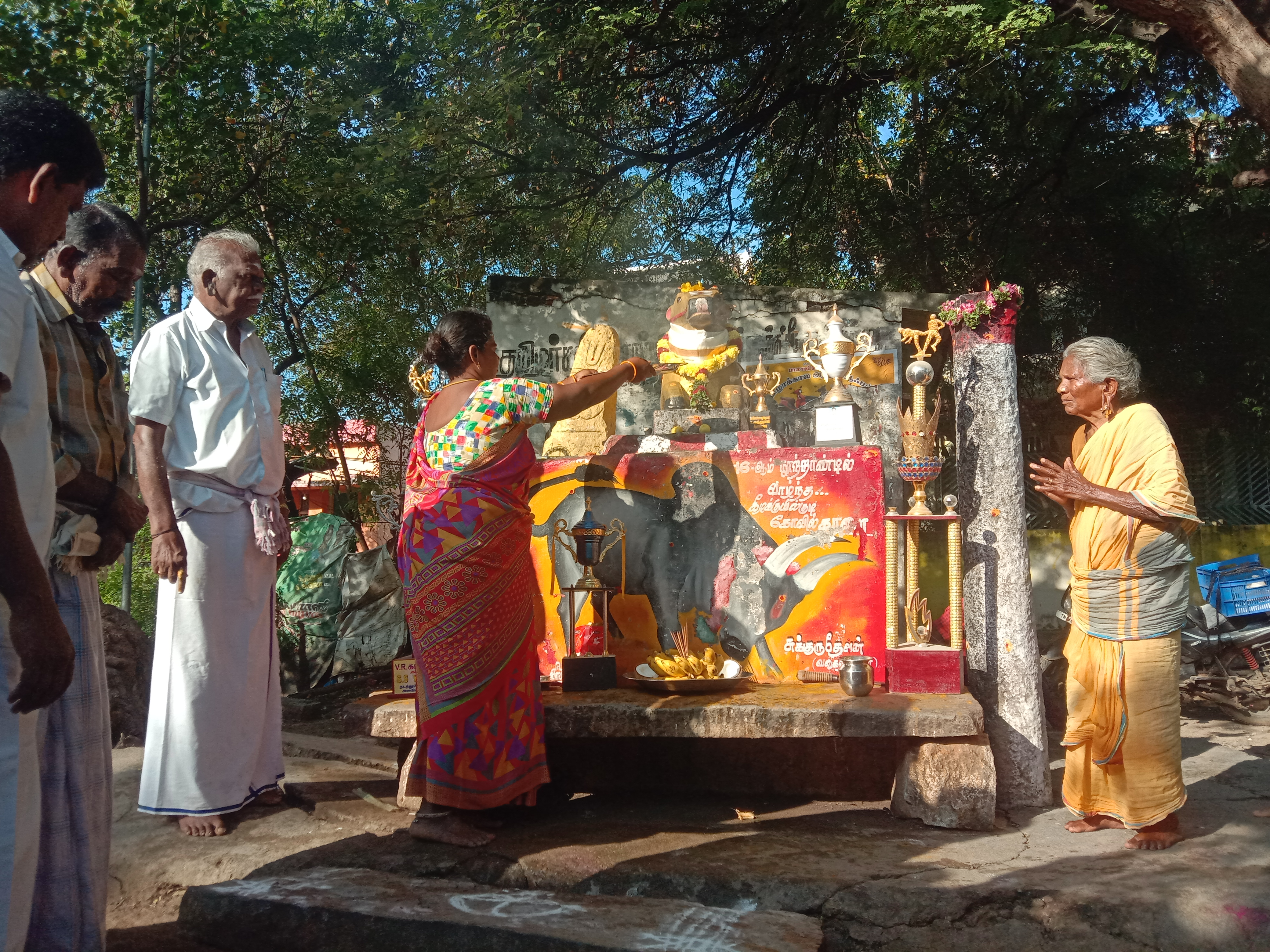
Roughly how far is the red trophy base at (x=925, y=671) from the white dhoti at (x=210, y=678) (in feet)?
8.96

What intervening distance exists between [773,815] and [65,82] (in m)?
7.59

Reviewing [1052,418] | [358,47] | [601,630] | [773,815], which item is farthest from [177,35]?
[1052,418]

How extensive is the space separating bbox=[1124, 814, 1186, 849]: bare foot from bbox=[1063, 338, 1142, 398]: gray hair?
1.79 metres

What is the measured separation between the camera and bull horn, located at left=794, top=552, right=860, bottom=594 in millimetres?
5039

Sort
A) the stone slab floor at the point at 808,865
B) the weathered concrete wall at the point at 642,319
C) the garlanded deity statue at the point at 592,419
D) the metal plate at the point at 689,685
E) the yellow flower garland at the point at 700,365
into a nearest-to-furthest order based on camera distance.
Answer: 1. the stone slab floor at the point at 808,865
2. the metal plate at the point at 689,685
3. the yellow flower garland at the point at 700,365
4. the garlanded deity statue at the point at 592,419
5. the weathered concrete wall at the point at 642,319

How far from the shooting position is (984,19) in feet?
19.6

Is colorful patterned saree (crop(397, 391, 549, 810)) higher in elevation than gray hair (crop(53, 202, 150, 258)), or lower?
lower

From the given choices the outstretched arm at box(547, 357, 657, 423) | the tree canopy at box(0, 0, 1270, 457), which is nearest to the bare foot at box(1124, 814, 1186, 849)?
the outstretched arm at box(547, 357, 657, 423)

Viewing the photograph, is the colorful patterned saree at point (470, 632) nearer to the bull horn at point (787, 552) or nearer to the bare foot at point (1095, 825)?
the bull horn at point (787, 552)

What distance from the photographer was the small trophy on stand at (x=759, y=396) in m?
5.86

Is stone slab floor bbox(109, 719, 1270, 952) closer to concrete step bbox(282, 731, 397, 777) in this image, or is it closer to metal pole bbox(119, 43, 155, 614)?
concrete step bbox(282, 731, 397, 777)

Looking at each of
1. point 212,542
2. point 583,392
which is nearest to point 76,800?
point 212,542

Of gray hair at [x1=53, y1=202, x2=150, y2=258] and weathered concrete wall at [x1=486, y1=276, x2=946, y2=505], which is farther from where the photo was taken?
weathered concrete wall at [x1=486, y1=276, x2=946, y2=505]

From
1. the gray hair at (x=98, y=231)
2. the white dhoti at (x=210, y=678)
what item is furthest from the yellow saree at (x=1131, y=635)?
the gray hair at (x=98, y=231)
